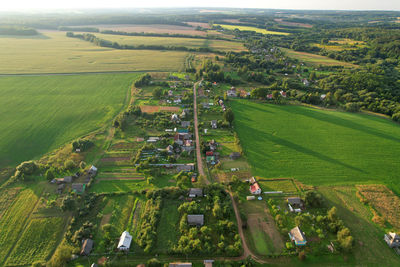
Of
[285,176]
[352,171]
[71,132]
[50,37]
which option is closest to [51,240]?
[71,132]

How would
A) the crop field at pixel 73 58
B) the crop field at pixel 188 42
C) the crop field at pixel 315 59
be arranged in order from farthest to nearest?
the crop field at pixel 188 42 → the crop field at pixel 315 59 → the crop field at pixel 73 58

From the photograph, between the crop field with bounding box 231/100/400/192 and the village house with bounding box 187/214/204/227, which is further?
the crop field with bounding box 231/100/400/192

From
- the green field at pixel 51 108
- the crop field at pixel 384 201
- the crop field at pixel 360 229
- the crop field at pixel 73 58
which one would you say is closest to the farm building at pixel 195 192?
the crop field at pixel 360 229

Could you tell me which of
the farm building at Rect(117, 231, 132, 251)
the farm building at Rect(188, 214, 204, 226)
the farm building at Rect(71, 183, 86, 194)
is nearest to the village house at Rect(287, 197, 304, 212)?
the farm building at Rect(188, 214, 204, 226)

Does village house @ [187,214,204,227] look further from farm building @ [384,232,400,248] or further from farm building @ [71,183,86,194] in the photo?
farm building @ [384,232,400,248]

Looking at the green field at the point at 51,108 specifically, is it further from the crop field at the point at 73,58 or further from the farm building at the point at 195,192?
the farm building at the point at 195,192

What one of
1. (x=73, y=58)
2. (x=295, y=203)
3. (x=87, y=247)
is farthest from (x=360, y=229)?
(x=73, y=58)

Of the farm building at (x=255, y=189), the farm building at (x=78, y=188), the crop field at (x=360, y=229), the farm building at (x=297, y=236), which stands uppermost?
the farm building at (x=78, y=188)

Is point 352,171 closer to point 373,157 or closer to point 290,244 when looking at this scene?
point 373,157

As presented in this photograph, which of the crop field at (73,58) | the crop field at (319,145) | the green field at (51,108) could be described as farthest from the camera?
the crop field at (73,58)
